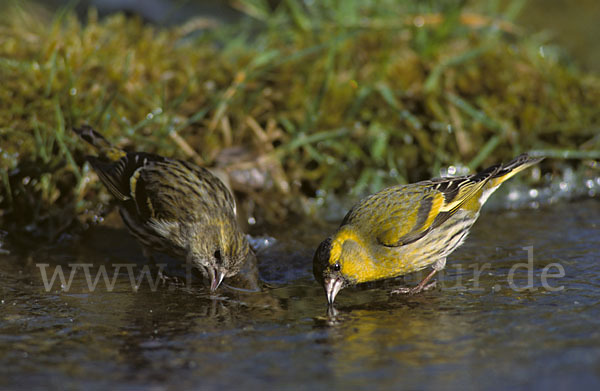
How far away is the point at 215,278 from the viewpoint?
464 centimetres

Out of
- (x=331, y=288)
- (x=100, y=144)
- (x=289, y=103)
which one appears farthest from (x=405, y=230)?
(x=100, y=144)

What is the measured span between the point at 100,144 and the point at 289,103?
1.92m

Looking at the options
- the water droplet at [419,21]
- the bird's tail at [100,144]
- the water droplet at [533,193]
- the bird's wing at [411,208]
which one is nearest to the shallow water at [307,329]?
the bird's wing at [411,208]

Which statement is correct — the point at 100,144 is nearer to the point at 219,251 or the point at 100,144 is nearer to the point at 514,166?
the point at 219,251

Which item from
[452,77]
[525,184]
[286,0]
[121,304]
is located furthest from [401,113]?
[121,304]

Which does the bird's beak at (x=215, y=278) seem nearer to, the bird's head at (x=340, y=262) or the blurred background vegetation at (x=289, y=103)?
the bird's head at (x=340, y=262)

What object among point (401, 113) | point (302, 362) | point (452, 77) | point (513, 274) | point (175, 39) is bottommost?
point (302, 362)

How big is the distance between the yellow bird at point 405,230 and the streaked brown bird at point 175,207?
2.38 feet

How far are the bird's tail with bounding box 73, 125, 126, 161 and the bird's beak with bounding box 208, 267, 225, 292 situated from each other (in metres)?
1.41

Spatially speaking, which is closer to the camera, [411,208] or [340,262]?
[340,262]

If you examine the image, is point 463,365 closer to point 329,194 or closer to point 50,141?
point 329,194

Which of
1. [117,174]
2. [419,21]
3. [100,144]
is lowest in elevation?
[117,174]

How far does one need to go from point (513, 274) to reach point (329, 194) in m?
2.24

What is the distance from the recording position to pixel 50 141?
577 cm
